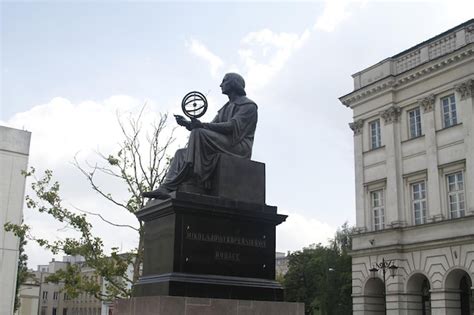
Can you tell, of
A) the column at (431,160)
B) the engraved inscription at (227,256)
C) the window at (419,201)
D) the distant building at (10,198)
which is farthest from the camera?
the window at (419,201)

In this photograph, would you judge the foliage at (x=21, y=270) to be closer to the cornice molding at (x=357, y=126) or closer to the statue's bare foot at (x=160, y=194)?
the cornice molding at (x=357, y=126)

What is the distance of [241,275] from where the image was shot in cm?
911

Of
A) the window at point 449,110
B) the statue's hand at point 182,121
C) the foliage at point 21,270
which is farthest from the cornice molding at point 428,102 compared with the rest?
the foliage at point 21,270

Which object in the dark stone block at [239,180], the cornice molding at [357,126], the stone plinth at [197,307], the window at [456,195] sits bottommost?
the stone plinth at [197,307]

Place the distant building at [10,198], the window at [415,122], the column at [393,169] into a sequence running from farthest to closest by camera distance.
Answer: the window at [415,122], the column at [393,169], the distant building at [10,198]

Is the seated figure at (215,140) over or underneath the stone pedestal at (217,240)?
over

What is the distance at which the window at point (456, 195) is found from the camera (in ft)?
104

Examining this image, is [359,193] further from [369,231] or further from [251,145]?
[251,145]

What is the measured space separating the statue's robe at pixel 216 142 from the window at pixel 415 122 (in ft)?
88.0

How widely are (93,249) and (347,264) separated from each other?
122 feet

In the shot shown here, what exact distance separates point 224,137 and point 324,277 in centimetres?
4759

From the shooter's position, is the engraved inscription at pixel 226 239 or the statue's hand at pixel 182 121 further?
the statue's hand at pixel 182 121

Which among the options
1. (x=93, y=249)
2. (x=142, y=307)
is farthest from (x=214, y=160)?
(x=93, y=249)

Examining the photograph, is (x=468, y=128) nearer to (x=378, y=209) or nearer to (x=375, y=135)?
(x=375, y=135)
